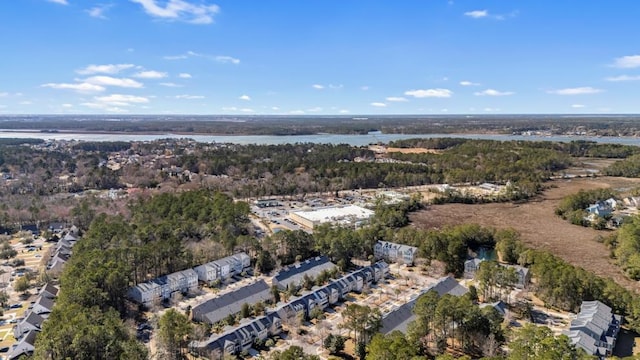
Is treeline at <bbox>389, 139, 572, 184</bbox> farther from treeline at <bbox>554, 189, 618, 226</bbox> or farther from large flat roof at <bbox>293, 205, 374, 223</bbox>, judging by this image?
large flat roof at <bbox>293, 205, 374, 223</bbox>

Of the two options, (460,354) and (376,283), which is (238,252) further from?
(460,354)

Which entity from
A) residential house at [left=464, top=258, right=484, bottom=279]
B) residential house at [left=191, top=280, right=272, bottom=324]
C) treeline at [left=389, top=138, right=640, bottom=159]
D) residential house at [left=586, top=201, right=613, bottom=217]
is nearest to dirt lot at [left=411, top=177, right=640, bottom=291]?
residential house at [left=586, top=201, right=613, bottom=217]

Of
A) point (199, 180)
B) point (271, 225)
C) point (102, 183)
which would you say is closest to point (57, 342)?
point (271, 225)

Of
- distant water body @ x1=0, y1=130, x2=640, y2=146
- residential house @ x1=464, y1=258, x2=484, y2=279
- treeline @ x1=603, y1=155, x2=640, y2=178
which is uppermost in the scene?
distant water body @ x1=0, y1=130, x2=640, y2=146

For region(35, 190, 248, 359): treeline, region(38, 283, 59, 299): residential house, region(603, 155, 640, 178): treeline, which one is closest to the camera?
region(35, 190, 248, 359): treeline

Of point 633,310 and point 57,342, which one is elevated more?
point 57,342

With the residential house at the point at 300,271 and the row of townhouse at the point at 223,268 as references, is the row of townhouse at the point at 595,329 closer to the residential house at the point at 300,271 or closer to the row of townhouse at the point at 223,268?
the residential house at the point at 300,271
